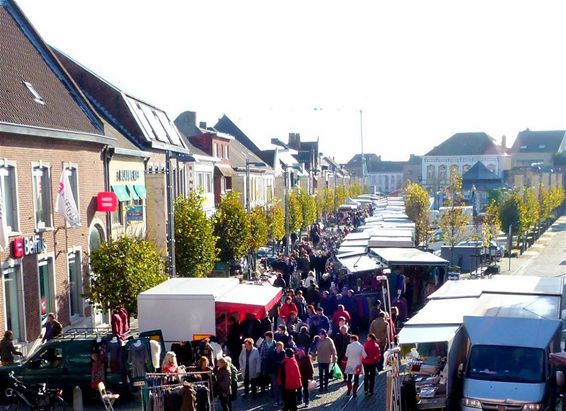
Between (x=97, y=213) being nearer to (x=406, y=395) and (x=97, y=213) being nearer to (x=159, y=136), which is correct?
(x=159, y=136)

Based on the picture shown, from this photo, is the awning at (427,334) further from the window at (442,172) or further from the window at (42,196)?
the window at (442,172)

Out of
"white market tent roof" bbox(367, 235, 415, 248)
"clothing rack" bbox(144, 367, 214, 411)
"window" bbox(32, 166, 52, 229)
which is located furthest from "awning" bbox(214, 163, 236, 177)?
"clothing rack" bbox(144, 367, 214, 411)

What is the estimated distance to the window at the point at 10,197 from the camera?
64.1ft

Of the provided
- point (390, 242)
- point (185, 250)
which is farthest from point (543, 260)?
point (185, 250)

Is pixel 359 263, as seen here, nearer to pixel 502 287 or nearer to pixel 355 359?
pixel 502 287

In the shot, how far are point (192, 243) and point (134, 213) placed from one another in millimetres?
3292

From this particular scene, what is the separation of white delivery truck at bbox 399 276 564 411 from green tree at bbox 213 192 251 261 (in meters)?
18.9

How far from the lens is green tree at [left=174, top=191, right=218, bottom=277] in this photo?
27703mm

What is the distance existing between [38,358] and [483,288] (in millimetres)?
11660

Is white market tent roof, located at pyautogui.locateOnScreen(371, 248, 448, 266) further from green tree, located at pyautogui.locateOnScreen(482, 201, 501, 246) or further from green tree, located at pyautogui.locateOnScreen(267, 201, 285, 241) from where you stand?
green tree, located at pyautogui.locateOnScreen(267, 201, 285, 241)

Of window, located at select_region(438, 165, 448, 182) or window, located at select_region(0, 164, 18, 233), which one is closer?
window, located at select_region(0, 164, 18, 233)

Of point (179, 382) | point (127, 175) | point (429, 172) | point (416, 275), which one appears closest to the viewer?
point (179, 382)

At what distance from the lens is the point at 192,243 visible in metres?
27.7

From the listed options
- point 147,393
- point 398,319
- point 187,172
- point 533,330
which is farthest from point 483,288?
point 187,172
